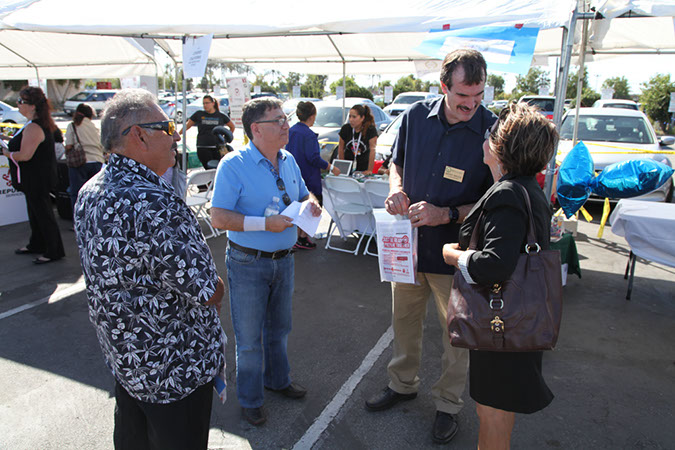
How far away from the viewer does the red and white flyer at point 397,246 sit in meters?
2.30

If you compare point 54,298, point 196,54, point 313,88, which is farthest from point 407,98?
point 54,298

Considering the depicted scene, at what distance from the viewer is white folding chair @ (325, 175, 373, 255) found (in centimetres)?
535

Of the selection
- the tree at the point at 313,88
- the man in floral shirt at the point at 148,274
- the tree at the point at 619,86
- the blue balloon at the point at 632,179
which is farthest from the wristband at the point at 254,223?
the tree at the point at 619,86

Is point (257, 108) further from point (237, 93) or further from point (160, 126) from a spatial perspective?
point (237, 93)

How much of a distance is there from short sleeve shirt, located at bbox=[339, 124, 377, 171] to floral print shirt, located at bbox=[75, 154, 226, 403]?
5098 mm

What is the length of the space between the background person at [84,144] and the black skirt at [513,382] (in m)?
5.86

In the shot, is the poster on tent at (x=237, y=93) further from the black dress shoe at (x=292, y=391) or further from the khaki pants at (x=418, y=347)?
the khaki pants at (x=418, y=347)

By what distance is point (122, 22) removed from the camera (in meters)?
5.35

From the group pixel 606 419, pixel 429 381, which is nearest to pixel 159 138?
pixel 429 381

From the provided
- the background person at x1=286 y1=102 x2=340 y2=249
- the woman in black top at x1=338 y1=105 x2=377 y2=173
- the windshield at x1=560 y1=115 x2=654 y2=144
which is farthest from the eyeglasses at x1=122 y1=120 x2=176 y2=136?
the windshield at x1=560 y1=115 x2=654 y2=144

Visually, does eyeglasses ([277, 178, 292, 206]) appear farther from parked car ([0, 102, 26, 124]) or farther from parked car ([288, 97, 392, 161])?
parked car ([0, 102, 26, 124])

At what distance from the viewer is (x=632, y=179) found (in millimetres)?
5699

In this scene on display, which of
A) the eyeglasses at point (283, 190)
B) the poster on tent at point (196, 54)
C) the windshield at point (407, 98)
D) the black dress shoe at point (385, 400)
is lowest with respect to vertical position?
the black dress shoe at point (385, 400)

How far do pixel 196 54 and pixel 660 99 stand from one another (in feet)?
79.3
